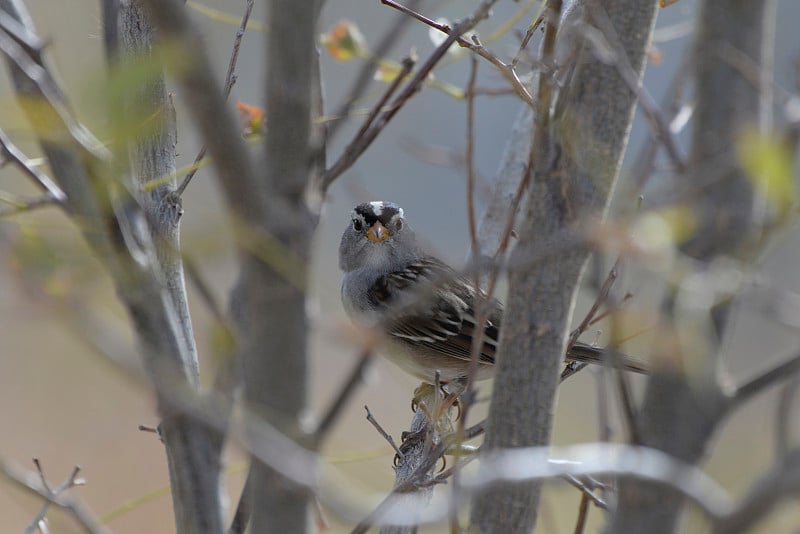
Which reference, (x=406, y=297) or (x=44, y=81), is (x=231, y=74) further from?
(x=406, y=297)

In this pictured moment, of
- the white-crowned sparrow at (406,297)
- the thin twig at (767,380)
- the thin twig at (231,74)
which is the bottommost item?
the thin twig at (767,380)

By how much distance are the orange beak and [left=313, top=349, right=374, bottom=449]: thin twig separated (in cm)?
293

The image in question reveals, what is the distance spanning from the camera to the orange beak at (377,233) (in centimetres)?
400

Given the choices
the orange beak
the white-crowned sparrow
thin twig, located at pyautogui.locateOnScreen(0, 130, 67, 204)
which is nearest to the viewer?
thin twig, located at pyautogui.locateOnScreen(0, 130, 67, 204)

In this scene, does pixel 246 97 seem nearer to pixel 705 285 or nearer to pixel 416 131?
pixel 416 131

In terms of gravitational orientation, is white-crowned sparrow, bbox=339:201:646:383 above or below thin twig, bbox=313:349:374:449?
above

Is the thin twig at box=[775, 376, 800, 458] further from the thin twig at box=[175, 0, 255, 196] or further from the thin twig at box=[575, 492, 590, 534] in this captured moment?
the thin twig at box=[175, 0, 255, 196]

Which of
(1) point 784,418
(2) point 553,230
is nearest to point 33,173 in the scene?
(2) point 553,230

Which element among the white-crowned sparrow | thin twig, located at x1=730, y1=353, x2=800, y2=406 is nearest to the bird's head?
the white-crowned sparrow

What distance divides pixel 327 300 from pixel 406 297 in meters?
0.47

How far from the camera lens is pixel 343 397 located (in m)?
1.03

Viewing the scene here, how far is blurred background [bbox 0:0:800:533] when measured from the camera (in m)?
1.35

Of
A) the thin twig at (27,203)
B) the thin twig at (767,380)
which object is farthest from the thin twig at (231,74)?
the thin twig at (767,380)

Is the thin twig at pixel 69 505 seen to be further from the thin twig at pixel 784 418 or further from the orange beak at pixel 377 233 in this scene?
the orange beak at pixel 377 233
